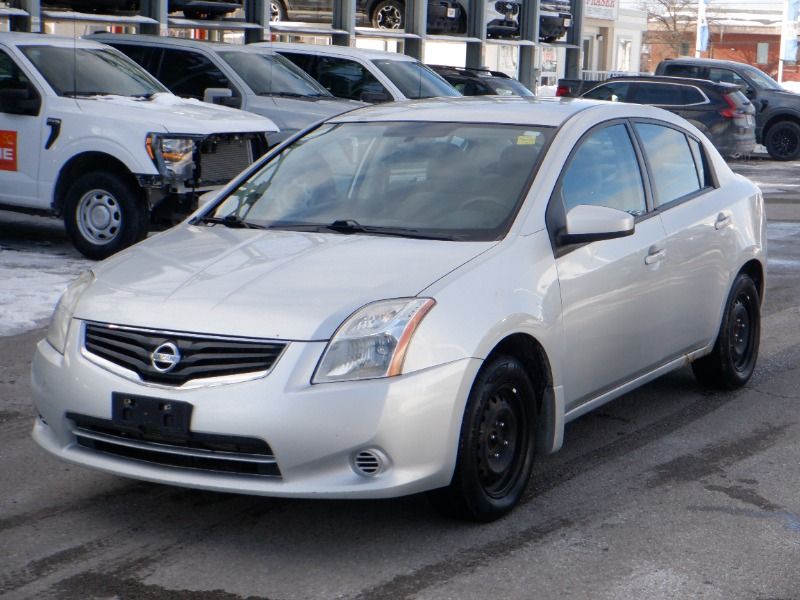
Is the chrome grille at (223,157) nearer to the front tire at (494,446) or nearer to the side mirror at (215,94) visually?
the side mirror at (215,94)

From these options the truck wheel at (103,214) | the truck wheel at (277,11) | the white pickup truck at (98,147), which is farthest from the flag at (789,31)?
the truck wheel at (103,214)

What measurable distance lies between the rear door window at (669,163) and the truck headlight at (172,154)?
211 inches

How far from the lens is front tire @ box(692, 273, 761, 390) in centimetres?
702

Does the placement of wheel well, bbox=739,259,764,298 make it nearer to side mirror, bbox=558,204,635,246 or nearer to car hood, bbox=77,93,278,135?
side mirror, bbox=558,204,635,246

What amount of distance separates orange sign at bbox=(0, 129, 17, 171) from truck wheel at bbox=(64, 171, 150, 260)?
666 millimetres

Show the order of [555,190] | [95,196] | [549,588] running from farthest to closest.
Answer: [95,196] < [555,190] < [549,588]

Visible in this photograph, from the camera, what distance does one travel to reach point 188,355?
4555 millimetres

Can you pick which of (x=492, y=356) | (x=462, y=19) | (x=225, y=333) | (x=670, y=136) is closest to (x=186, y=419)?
(x=225, y=333)

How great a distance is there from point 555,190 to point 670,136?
1491 mm

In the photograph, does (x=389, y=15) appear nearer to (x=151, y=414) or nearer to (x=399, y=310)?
(x=399, y=310)

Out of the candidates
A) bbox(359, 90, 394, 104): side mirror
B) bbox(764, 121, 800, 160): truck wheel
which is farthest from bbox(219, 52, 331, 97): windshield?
bbox(764, 121, 800, 160): truck wheel

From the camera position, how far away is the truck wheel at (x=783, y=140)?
27391 millimetres

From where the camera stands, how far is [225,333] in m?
4.53

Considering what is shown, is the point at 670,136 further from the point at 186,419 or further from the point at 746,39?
the point at 746,39
